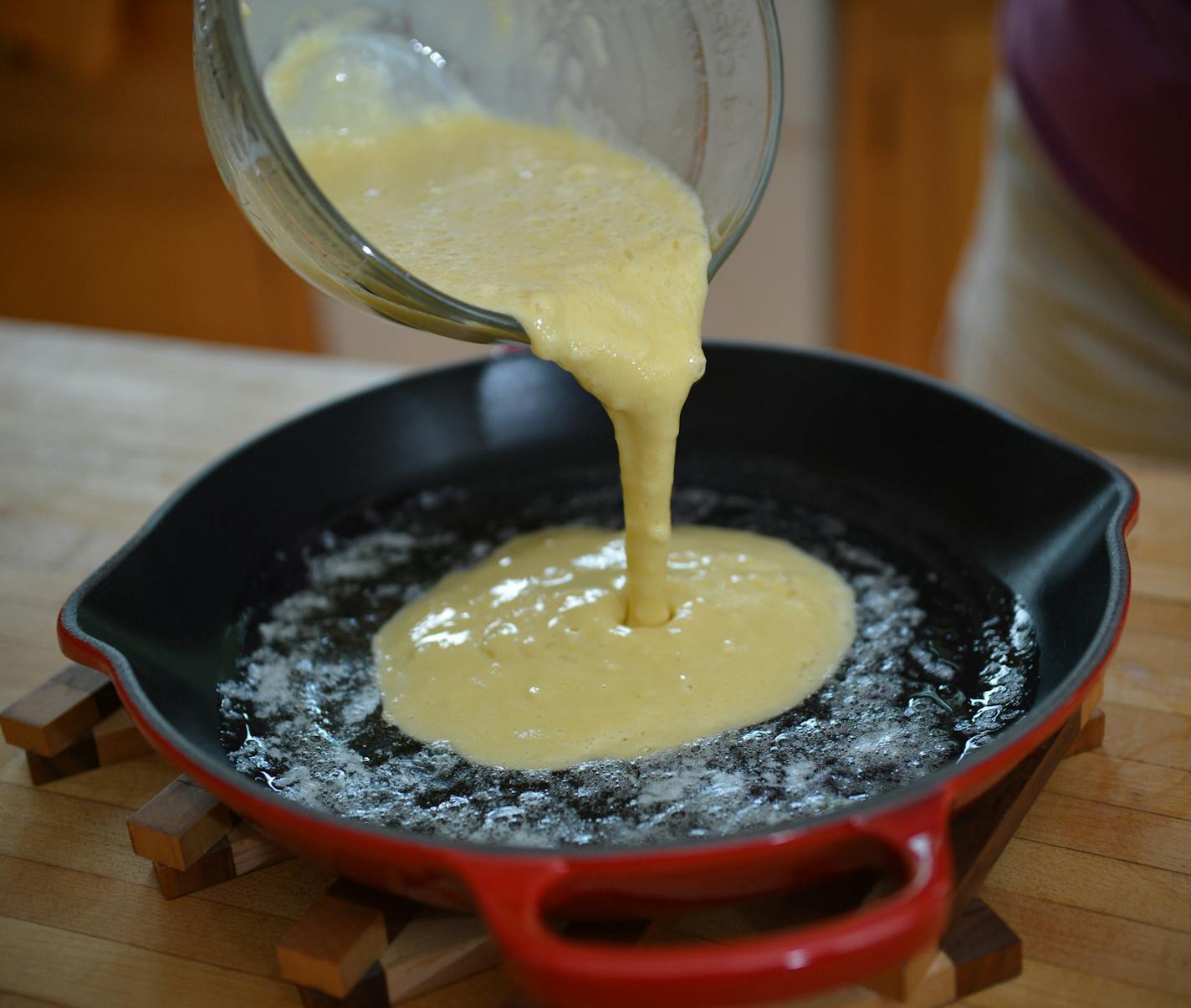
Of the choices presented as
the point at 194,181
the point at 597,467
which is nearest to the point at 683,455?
the point at 597,467

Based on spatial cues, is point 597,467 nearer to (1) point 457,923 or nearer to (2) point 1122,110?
(1) point 457,923

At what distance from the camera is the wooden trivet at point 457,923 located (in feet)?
1.96

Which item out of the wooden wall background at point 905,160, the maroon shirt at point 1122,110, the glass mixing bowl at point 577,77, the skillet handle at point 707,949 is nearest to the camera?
the skillet handle at point 707,949

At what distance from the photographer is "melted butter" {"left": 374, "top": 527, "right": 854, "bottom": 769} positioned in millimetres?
784

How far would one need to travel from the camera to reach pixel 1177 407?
53.3 inches

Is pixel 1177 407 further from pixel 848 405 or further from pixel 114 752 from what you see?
pixel 114 752

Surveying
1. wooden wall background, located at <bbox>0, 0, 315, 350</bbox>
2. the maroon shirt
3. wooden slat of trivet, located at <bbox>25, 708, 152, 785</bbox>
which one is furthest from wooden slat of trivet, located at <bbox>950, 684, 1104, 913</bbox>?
wooden wall background, located at <bbox>0, 0, 315, 350</bbox>

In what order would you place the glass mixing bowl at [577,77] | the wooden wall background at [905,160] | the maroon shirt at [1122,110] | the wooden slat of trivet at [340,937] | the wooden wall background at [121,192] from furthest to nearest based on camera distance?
the wooden wall background at [121,192] → the wooden wall background at [905,160] → the maroon shirt at [1122,110] → the glass mixing bowl at [577,77] → the wooden slat of trivet at [340,937]

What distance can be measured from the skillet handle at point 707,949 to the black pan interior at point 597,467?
197 mm

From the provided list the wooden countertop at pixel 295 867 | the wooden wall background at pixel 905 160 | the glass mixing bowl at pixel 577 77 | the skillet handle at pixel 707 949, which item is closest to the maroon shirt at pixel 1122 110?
the wooden countertop at pixel 295 867

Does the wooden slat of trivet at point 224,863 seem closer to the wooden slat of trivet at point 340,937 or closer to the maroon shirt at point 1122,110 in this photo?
the wooden slat of trivet at point 340,937

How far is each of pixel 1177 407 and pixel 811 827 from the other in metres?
1.01

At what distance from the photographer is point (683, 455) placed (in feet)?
3.65

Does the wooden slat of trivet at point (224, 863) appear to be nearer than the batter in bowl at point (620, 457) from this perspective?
Yes
